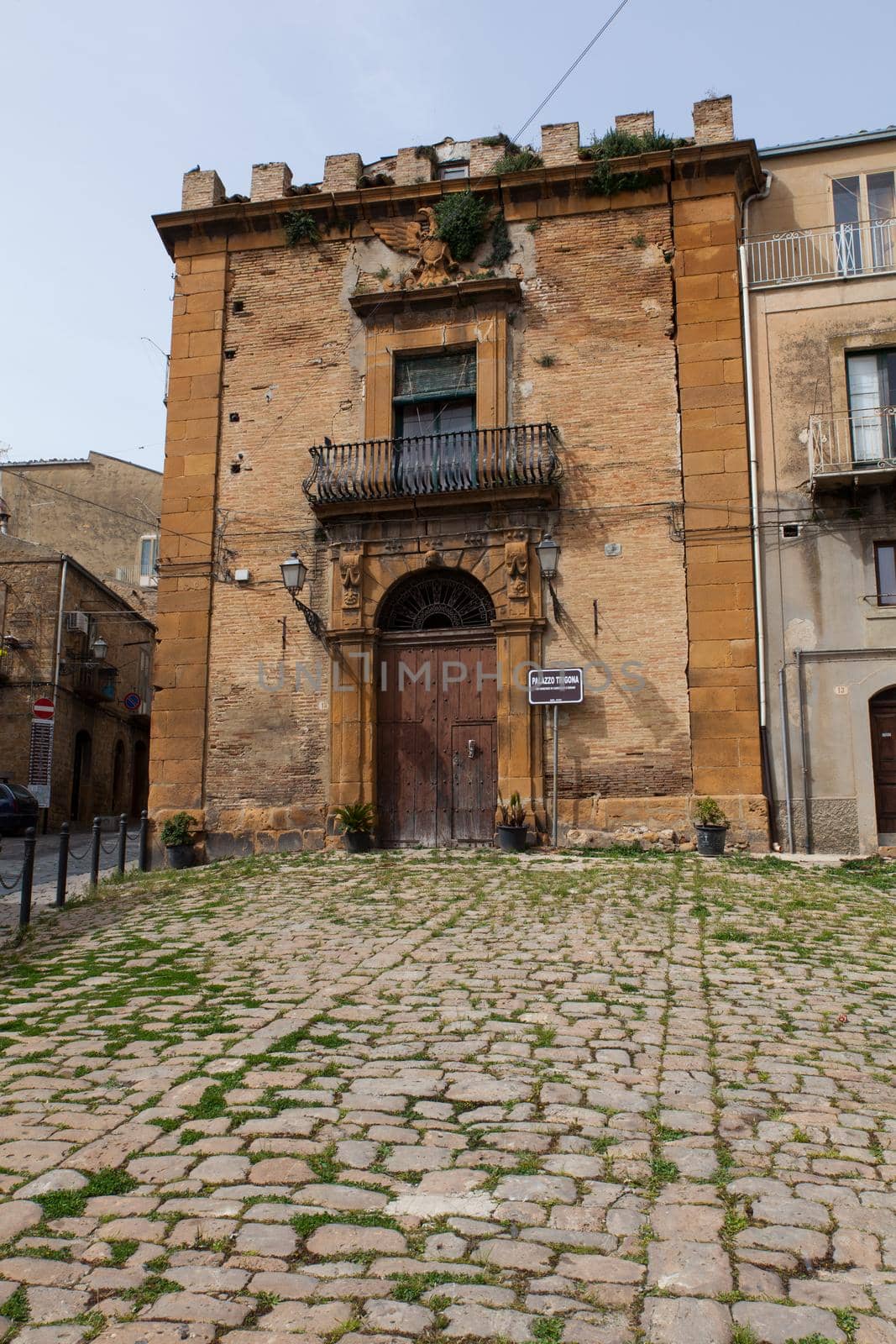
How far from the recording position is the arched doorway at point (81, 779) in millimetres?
26359

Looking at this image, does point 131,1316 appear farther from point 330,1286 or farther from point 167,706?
point 167,706

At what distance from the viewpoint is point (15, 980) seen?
22.2 ft

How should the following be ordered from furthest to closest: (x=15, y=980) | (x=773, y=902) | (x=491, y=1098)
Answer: (x=773, y=902)
(x=15, y=980)
(x=491, y=1098)

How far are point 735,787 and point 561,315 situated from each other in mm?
6949

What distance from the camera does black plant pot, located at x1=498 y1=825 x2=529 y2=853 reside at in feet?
42.8

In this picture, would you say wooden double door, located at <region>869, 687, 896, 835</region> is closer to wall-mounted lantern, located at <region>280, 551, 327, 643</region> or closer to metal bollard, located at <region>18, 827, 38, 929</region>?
wall-mounted lantern, located at <region>280, 551, 327, 643</region>

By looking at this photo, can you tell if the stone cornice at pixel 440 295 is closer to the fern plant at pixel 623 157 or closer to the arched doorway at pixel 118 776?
the fern plant at pixel 623 157

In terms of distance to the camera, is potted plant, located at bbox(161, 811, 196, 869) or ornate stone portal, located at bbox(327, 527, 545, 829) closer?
ornate stone portal, located at bbox(327, 527, 545, 829)

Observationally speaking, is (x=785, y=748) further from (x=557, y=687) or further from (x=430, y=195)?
(x=430, y=195)

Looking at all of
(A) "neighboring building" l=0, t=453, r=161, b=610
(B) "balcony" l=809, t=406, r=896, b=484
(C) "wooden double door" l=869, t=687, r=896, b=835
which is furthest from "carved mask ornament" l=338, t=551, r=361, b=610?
(A) "neighboring building" l=0, t=453, r=161, b=610

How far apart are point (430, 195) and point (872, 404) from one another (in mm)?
6936

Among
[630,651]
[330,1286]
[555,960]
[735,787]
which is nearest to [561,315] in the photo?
[630,651]

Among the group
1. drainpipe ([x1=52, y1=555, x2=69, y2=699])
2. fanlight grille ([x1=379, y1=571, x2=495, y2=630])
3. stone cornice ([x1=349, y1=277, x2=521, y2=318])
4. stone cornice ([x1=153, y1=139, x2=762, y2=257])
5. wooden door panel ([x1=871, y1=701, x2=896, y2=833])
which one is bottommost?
wooden door panel ([x1=871, y1=701, x2=896, y2=833])

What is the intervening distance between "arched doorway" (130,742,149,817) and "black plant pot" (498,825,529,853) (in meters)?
20.9
